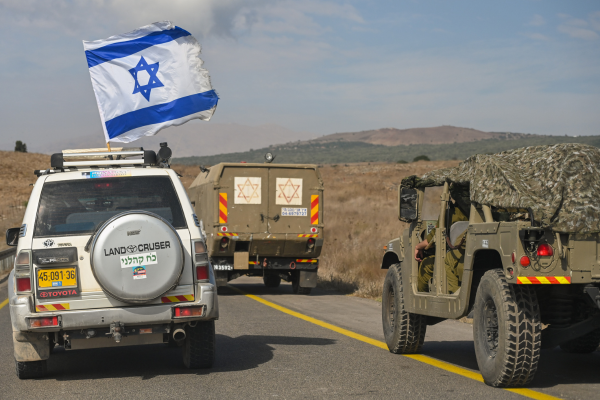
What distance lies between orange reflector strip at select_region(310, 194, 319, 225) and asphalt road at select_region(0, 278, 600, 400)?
6.24 meters

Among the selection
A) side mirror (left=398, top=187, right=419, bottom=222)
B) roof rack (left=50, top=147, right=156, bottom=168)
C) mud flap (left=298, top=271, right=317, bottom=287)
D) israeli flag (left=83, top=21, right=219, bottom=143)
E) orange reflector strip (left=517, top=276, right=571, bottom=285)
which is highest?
israeli flag (left=83, top=21, right=219, bottom=143)

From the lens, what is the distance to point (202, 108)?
12.3 meters

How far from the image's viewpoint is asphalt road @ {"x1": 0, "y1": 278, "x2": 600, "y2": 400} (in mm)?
6367

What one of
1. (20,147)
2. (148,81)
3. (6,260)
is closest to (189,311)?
(148,81)

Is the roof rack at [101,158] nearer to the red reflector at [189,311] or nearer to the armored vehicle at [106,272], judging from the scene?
the armored vehicle at [106,272]

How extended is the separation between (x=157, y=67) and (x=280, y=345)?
5633mm

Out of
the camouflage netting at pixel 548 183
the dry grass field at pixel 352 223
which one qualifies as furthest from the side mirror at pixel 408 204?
the dry grass field at pixel 352 223

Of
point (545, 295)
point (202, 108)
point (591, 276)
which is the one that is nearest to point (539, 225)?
point (591, 276)

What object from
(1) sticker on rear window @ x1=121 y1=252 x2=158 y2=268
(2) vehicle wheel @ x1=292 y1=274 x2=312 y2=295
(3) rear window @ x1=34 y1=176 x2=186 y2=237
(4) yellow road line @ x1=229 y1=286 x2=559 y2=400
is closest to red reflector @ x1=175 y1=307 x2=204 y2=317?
(1) sticker on rear window @ x1=121 y1=252 x2=158 y2=268

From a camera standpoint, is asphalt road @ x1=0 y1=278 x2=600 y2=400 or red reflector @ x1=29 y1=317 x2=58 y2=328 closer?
asphalt road @ x1=0 y1=278 x2=600 y2=400

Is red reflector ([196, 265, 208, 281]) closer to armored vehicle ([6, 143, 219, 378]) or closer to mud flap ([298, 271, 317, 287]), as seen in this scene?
armored vehicle ([6, 143, 219, 378])

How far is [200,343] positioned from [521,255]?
3334mm

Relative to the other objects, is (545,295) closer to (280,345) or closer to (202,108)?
(280,345)

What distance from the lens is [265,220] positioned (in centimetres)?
1694
